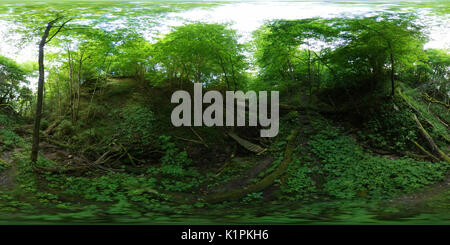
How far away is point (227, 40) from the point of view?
231cm

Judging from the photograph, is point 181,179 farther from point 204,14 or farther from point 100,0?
point 100,0

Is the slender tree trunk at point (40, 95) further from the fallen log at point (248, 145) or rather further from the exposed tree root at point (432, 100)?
the exposed tree root at point (432, 100)

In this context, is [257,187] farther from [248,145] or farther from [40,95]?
[40,95]

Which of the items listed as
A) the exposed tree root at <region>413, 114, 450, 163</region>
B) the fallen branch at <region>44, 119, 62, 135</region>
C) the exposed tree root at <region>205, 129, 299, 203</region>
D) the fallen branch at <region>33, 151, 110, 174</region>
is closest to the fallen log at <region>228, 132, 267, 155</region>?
the exposed tree root at <region>205, 129, 299, 203</region>

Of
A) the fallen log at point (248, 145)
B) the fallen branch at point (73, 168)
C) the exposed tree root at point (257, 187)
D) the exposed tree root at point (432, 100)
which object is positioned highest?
the exposed tree root at point (432, 100)

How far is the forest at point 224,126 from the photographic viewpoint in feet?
5.90

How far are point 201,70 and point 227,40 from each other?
18.1 inches

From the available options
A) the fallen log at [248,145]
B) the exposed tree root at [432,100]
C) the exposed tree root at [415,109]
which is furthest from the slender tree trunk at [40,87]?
the exposed tree root at [432,100]

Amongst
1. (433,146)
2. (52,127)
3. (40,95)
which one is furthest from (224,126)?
(433,146)

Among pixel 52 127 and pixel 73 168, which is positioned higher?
pixel 52 127

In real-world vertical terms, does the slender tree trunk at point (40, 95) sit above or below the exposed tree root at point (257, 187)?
above

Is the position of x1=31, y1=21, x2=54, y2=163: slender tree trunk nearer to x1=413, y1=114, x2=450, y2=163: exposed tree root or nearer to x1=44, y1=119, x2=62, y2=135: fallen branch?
x1=44, y1=119, x2=62, y2=135: fallen branch

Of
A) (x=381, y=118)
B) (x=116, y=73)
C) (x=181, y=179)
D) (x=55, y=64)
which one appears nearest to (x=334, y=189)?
(x=381, y=118)

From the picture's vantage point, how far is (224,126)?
6.90 ft
